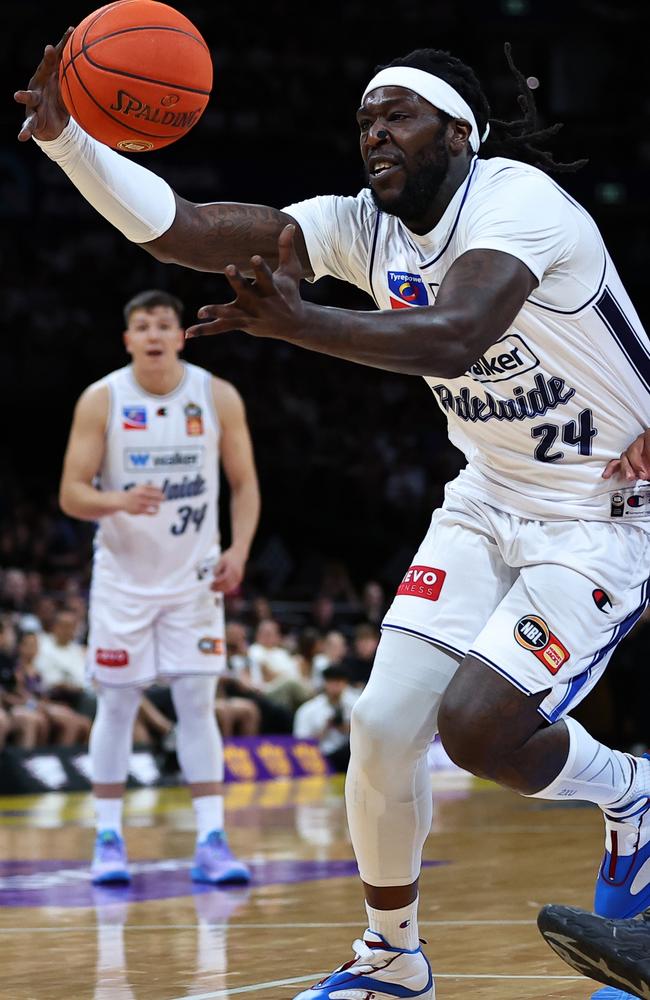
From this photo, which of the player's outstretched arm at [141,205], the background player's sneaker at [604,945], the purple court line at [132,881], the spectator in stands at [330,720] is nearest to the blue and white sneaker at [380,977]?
the background player's sneaker at [604,945]

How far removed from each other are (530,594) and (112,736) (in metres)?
3.48

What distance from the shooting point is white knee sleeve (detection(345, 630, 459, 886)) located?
3771 mm

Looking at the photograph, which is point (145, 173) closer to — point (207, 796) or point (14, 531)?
point (207, 796)

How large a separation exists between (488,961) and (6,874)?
10.3ft

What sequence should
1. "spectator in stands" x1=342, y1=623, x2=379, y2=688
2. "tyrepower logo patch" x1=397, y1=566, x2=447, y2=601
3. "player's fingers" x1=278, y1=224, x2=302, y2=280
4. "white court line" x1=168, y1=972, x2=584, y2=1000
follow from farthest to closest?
"spectator in stands" x1=342, y1=623, x2=379, y2=688, "white court line" x1=168, y1=972, x2=584, y2=1000, "tyrepower logo patch" x1=397, y1=566, x2=447, y2=601, "player's fingers" x1=278, y1=224, x2=302, y2=280

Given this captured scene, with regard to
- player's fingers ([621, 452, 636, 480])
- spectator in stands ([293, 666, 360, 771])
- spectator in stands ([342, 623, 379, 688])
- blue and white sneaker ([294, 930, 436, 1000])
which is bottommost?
spectator in stands ([293, 666, 360, 771])

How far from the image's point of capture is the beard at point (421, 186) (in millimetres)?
3873

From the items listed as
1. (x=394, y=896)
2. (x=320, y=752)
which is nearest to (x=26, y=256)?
(x=320, y=752)

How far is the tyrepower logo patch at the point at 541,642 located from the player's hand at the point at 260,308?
1.04 m

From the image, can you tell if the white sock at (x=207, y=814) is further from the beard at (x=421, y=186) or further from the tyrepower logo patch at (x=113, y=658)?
the beard at (x=421, y=186)

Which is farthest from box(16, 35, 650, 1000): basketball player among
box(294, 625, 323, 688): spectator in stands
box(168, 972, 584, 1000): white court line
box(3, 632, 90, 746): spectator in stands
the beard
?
box(294, 625, 323, 688): spectator in stands

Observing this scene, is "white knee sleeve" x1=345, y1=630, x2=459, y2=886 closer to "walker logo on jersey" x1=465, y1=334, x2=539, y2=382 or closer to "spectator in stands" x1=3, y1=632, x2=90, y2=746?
"walker logo on jersey" x1=465, y1=334, x2=539, y2=382

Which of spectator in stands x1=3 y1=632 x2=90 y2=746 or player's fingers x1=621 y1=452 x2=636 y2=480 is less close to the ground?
player's fingers x1=621 y1=452 x2=636 y2=480

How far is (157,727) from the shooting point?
12453mm
